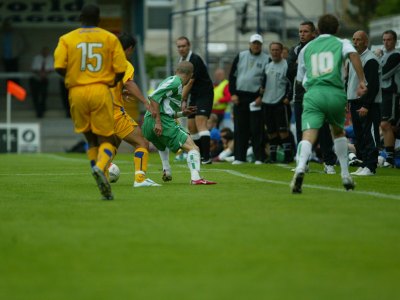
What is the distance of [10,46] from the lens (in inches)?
1615

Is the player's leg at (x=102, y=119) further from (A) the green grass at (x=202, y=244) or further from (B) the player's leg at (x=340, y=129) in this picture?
(B) the player's leg at (x=340, y=129)

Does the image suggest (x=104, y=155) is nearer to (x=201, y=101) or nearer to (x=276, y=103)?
(x=201, y=101)

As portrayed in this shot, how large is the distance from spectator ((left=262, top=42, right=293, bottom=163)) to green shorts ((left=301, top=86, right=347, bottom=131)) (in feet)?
27.9

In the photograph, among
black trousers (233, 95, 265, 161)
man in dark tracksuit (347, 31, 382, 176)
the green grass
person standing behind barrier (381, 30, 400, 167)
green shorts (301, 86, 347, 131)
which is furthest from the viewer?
black trousers (233, 95, 265, 161)

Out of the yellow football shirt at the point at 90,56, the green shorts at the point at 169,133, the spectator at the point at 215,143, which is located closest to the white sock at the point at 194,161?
the green shorts at the point at 169,133

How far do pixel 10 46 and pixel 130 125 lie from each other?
26.9m

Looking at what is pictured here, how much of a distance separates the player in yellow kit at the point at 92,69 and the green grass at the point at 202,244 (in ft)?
2.76

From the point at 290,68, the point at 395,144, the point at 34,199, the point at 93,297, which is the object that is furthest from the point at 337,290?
the point at 395,144

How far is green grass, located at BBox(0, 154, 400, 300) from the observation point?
6777 mm

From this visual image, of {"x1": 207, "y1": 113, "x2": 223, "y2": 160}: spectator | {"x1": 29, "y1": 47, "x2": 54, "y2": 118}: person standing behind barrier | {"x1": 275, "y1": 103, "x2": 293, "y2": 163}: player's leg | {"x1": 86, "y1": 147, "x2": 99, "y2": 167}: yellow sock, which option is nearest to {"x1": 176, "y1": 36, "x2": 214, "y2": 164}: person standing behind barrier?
{"x1": 275, "y1": 103, "x2": 293, "y2": 163}: player's leg

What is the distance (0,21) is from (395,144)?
80.1 feet

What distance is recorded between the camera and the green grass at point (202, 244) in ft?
22.2

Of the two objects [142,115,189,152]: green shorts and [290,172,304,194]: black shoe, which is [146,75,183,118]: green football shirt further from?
[290,172,304,194]: black shoe

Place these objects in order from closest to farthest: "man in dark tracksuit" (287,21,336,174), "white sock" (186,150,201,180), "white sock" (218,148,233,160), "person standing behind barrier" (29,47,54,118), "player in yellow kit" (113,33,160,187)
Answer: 1. "player in yellow kit" (113,33,160,187)
2. "white sock" (186,150,201,180)
3. "man in dark tracksuit" (287,21,336,174)
4. "white sock" (218,148,233,160)
5. "person standing behind barrier" (29,47,54,118)
